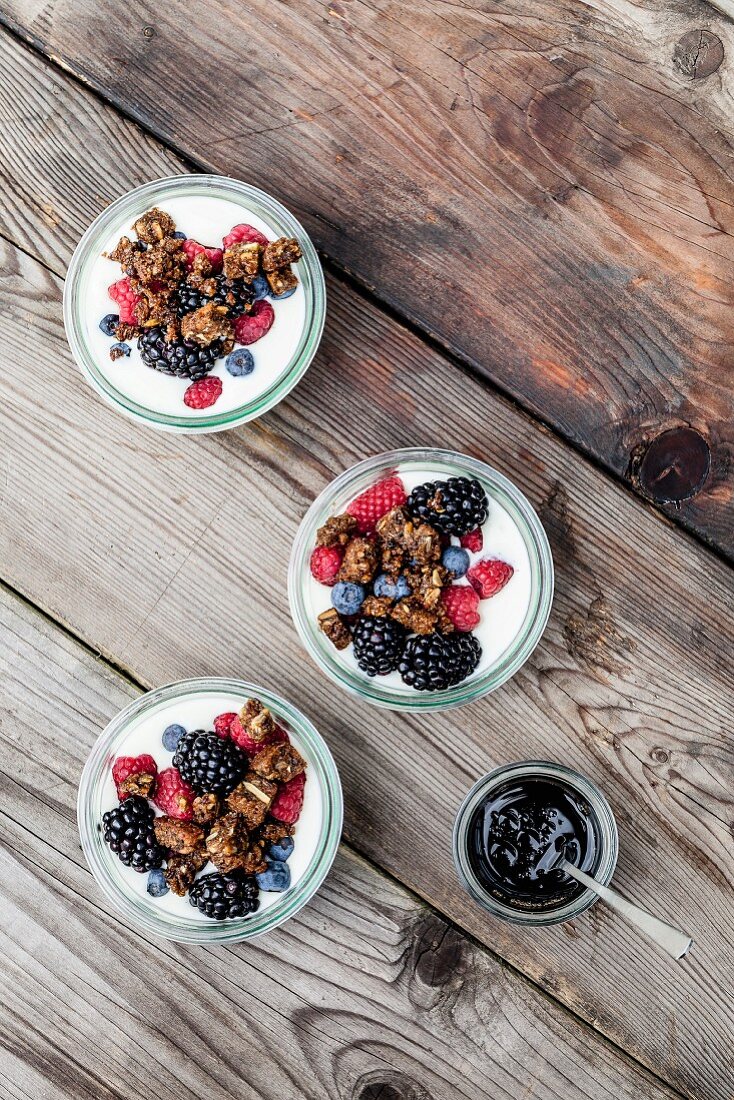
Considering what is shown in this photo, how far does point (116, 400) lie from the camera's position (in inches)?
52.2

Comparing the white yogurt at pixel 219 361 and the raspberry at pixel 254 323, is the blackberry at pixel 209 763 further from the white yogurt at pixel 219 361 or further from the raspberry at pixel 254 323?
the raspberry at pixel 254 323

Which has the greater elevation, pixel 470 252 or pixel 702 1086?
pixel 470 252

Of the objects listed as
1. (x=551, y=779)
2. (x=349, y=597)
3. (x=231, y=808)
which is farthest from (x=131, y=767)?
(x=551, y=779)

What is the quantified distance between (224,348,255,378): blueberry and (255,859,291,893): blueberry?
0.75m

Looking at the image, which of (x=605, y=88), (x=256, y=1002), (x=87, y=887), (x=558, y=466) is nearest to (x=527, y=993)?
(x=256, y=1002)

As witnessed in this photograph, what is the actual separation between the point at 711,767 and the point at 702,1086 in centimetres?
55

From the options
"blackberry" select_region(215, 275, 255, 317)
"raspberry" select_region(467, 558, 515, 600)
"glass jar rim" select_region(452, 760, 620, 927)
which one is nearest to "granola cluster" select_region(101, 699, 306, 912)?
"glass jar rim" select_region(452, 760, 620, 927)

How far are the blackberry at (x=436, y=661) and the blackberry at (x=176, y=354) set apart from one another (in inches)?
19.9

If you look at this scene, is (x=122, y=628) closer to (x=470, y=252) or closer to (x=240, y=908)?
(x=240, y=908)

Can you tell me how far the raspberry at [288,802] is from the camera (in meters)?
1.30

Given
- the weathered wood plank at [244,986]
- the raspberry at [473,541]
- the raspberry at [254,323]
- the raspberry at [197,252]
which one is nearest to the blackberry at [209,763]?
the weathered wood plank at [244,986]

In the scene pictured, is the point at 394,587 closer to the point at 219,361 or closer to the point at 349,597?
the point at 349,597

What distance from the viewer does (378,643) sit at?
1238 mm

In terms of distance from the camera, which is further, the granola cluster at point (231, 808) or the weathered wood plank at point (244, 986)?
the weathered wood plank at point (244, 986)
